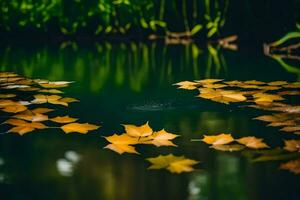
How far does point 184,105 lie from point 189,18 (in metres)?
2.76

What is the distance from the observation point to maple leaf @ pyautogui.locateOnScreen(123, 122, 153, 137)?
69.1 inches

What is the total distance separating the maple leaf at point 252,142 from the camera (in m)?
1.62

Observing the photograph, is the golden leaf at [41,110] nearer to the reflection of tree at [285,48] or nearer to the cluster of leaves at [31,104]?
the cluster of leaves at [31,104]

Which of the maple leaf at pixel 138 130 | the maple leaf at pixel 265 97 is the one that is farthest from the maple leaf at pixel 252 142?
the maple leaf at pixel 265 97

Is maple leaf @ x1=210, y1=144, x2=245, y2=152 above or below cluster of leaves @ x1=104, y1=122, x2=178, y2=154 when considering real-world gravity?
below

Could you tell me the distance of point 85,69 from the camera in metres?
A: 3.28

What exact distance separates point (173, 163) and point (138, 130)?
1.19 ft

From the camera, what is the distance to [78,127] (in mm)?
1863

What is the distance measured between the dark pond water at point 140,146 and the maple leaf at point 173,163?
29 millimetres

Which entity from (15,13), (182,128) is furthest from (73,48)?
(182,128)

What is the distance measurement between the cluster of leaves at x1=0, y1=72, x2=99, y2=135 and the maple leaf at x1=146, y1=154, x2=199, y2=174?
17.4 inches

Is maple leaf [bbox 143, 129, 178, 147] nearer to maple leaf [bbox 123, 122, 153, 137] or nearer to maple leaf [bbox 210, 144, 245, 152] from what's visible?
maple leaf [bbox 123, 122, 153, 137]

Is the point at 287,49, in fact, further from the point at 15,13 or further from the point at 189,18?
the point at 15,13

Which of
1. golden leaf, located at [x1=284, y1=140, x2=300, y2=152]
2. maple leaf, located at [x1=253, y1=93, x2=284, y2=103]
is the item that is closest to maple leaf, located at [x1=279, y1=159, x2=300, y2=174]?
golden leaf, located at [x1=284, y1=140, x2=300, y2=152]
